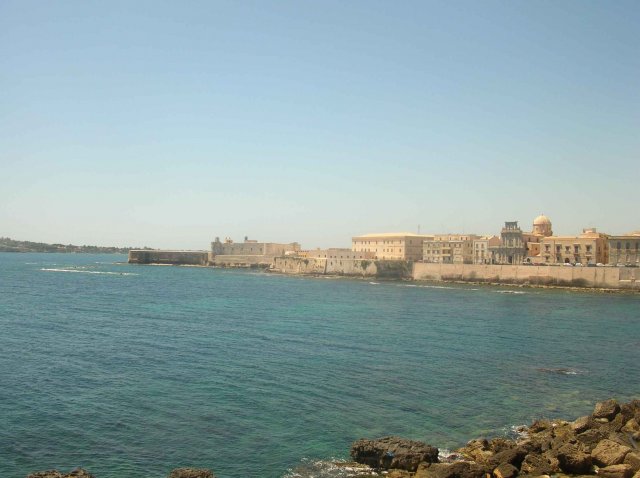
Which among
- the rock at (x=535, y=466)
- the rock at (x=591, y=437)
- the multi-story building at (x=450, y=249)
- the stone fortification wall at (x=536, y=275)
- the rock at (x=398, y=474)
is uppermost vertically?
Result: the multi-story building at (x=450, y=249)

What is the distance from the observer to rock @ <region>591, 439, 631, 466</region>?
13312 mm

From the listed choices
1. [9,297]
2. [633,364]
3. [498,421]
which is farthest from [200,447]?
[9,297]

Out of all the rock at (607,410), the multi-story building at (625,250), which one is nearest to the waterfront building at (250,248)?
the multi-story building at (625,250)

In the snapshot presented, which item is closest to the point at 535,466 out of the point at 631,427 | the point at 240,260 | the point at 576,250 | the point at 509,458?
the point at 509,458

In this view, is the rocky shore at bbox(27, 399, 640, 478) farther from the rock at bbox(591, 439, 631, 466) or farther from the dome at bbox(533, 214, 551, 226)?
the dome at bbox(533, 214, 551, 226)

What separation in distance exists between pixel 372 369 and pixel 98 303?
29.6 meters

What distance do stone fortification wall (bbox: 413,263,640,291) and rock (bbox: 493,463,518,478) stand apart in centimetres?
5488

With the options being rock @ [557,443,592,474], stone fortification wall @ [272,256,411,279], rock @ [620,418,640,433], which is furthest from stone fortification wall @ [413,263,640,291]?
rock @ [557,443,592,474]

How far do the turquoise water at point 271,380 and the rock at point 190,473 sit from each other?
3.02 ft

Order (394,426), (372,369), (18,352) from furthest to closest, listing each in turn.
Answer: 1. (18,352)
2. (372,369)
3. (394,426)

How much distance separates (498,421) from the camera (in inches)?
658

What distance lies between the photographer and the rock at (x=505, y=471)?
12473 mm

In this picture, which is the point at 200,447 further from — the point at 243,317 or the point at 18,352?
the point at 243,317

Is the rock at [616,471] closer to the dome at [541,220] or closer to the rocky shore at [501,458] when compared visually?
the rocky shore at [501,458]
